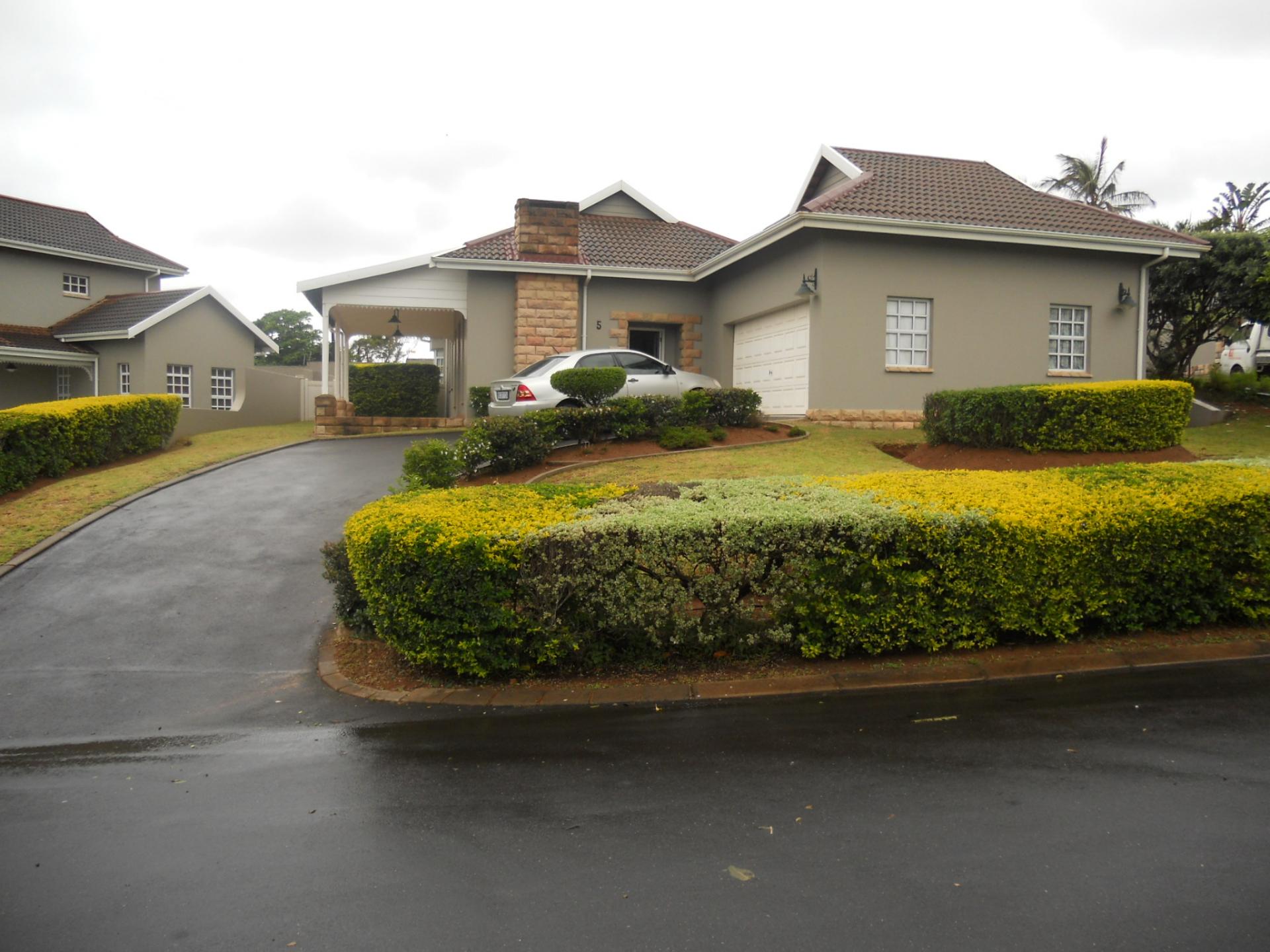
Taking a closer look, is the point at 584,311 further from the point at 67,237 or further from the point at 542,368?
the point at 67,237

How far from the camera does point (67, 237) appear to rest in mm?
26203

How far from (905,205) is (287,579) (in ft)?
40.9

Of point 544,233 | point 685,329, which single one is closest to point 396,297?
point 544,233

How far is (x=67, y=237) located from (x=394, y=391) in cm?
1266

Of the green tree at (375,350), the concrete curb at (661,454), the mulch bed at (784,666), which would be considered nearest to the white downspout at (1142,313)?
the concrete curb at (661,454)

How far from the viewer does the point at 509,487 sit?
747 cm

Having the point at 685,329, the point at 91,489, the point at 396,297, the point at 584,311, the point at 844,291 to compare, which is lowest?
the point at 91,489

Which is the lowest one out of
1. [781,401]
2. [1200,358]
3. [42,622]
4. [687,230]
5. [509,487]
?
[42,622]

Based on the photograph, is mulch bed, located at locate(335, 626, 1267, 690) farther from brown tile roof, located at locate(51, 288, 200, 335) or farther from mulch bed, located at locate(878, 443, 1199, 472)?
brown tile roof, located at locate(51, 288, 200, 335)

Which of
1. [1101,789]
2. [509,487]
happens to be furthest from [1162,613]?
[509,487]

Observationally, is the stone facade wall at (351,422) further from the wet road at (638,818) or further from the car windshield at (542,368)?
the wet road at (638,818)

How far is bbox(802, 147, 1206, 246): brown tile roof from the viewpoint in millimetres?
15367

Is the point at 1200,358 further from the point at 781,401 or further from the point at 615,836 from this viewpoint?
the point at 615,836

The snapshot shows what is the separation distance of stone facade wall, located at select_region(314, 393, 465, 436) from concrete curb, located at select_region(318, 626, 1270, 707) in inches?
573
